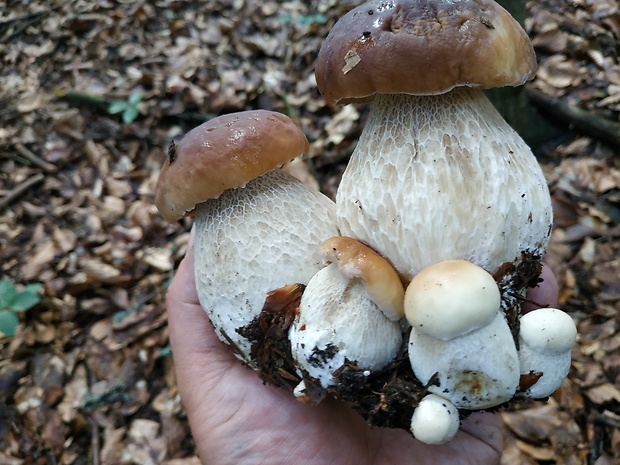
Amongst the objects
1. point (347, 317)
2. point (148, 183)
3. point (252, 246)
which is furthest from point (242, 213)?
point (148, 183)

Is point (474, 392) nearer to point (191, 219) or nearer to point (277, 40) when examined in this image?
point (191, 219)

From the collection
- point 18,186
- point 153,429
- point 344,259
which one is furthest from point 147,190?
point 344,259

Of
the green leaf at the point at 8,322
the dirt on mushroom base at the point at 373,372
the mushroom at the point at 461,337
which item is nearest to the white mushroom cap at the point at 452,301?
the mushroom at the point at 461,337

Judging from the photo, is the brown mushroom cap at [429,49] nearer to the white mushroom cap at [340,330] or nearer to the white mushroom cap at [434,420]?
the white mushroom cap at [340,330]

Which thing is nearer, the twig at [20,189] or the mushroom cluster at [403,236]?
the mushroom cluster at [403,236]

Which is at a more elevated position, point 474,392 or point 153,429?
point 474,392

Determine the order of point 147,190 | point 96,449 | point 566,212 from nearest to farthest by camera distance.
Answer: point 96,449
point 566,212
point 147,190
